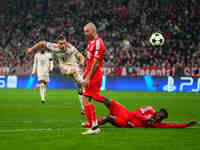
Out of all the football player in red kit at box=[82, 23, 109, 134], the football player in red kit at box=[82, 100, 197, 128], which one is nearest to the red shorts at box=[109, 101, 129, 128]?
the football player in red kit at box=[82, 100, 197, 128]

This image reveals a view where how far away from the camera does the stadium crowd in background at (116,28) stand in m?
32.6

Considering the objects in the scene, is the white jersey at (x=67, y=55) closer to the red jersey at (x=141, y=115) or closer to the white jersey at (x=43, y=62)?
the red jersey at (x=141, y=115)

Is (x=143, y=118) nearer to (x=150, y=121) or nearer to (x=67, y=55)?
(x=150, y=121)

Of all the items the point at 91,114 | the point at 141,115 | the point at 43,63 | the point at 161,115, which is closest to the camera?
the point at 91,114

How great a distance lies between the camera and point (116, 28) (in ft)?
124

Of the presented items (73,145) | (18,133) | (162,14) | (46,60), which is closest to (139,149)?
(73,145)

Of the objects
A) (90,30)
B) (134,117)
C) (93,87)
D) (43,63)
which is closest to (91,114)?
(93,87)

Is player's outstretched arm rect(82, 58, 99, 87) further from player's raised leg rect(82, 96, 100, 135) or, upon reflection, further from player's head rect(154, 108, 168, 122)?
player's head rect(154, 108, 168, 122)

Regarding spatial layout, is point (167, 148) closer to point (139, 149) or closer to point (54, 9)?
point (139, 149)

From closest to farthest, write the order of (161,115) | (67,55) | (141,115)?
(161,115)
(141,115)
(67,55)

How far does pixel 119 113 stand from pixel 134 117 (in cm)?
40

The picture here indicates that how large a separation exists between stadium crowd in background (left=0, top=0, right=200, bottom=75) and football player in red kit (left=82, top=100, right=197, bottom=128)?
799 inches

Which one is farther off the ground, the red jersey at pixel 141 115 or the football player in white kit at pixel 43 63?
the football player in white kit at pixel 43 63

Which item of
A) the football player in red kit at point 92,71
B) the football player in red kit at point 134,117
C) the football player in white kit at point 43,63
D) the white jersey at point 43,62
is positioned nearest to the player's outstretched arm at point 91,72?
the football player in red kit at point 92,71
